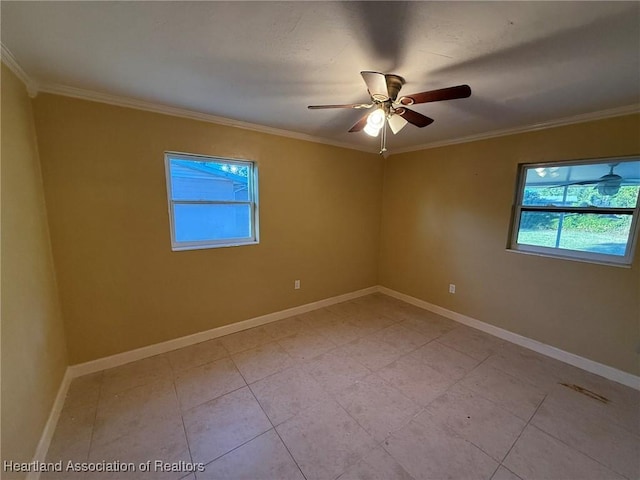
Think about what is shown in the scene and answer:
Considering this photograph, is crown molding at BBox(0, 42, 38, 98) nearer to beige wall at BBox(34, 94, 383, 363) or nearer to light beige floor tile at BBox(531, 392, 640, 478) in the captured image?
beige wall at BBox(34, 94, 383, 363)

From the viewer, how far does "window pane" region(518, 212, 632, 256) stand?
226 centimetres

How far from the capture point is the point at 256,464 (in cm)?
147

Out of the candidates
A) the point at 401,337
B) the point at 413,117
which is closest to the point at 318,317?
the point at 401,337

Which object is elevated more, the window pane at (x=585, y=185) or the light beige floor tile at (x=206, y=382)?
the window pane at (x=585, y=185)

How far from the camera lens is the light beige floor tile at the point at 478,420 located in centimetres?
162

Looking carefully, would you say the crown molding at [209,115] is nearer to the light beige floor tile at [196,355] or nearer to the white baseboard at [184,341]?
the white baseboard at [184,341]

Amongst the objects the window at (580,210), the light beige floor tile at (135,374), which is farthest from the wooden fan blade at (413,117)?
the light beige floor tile at (135,374)

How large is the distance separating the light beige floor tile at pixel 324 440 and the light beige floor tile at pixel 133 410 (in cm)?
88

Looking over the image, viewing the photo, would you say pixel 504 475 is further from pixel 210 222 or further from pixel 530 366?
pixel 210 222

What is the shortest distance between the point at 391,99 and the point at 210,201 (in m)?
2.01

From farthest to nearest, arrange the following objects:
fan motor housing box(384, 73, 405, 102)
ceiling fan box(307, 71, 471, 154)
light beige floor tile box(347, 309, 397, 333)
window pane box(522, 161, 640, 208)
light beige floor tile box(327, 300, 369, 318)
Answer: light beige floor tile box(327, 300, 369, 318), light beige floor tile box(347, 309, 397, 333), window pane box(522, 161, 640, 208), fan motor housing box(384, 73, 405, 102), ceiling fan box(307, 71, 471, 154)

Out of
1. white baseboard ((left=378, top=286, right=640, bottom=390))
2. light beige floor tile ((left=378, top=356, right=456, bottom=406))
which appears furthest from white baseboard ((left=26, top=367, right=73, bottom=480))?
white baseboard ((left=378, top=286, right=640, bottom=390))

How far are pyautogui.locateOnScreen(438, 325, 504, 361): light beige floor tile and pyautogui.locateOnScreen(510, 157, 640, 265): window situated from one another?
3.56 ft

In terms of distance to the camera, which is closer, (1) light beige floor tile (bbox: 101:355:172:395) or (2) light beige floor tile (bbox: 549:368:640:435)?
(2) light beige floor tile (bbox: 549:368:640:435)
